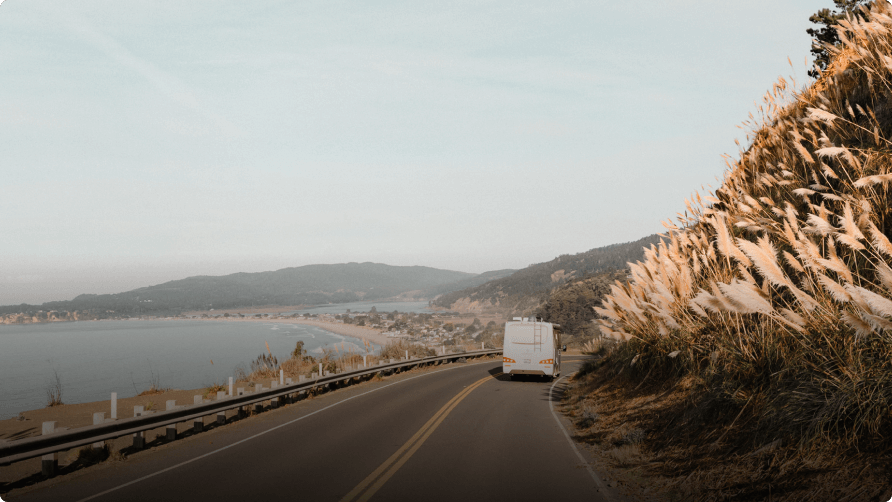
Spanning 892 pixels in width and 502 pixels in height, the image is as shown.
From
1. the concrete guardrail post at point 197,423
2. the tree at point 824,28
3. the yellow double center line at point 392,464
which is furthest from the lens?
the tree at point 824,28

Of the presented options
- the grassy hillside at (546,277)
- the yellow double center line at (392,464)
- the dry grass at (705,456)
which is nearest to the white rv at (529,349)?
the yellow double center line at (392,464)

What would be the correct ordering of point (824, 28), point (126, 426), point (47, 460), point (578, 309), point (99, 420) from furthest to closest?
point (578, 309), point (824, 28), point (126, 426), point (99, 420), point (47, 460)

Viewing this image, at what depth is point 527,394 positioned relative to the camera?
1945 centimetres

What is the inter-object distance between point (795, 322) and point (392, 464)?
5.95 m

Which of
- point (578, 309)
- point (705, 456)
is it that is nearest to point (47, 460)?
point (705, 456)

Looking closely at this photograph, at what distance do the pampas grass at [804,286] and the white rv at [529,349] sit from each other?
8.28 metres

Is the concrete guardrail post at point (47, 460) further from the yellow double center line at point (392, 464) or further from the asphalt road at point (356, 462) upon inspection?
the yellow double center line at point (392, 464)

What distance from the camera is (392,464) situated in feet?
27.1

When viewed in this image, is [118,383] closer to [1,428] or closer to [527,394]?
[1,428]

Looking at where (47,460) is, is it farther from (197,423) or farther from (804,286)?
(804,286)

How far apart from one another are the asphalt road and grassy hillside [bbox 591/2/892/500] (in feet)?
7.10

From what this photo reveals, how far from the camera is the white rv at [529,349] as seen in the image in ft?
77.4

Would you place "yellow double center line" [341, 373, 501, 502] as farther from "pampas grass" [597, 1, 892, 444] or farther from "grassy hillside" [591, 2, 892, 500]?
"pampas grass" [597, 1, 892, 444]

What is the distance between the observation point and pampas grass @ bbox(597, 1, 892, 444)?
5.27m
